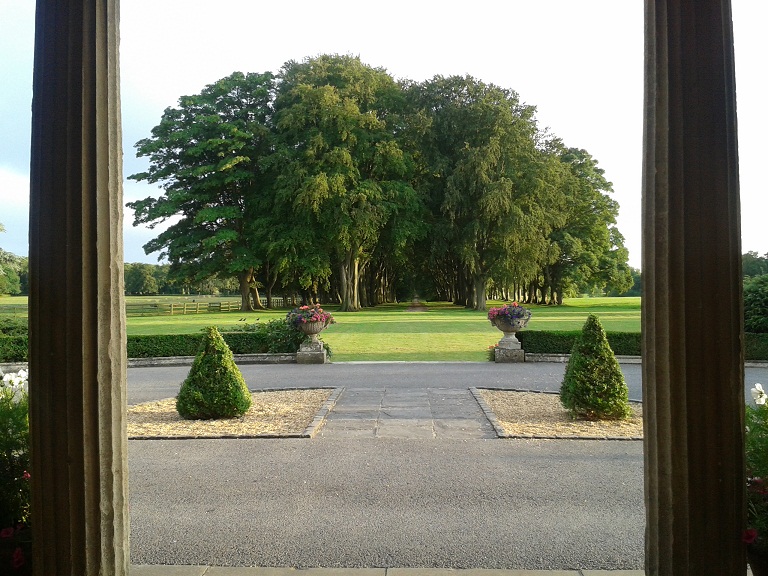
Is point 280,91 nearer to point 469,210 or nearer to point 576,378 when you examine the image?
point 469,210

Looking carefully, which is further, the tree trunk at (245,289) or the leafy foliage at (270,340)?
the tree trunk at (245,289)

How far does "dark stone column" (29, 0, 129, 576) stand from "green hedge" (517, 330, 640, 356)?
42.0 feet

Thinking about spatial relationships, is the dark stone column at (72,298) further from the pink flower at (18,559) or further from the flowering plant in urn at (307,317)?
the flowering plant in urn at (307,317)

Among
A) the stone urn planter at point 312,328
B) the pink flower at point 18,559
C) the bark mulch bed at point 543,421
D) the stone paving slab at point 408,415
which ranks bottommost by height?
the bark mulch bed at point 543,421

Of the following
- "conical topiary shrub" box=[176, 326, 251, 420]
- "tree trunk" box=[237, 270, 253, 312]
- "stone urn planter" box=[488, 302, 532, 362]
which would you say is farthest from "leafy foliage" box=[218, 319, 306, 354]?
"tree trunk" box=[237, 270, 253, 312]

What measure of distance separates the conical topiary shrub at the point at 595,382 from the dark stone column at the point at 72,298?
6.15 m

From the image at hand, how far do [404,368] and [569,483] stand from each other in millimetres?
7650

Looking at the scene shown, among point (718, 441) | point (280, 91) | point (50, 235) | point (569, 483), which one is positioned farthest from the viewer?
point (280, 91)

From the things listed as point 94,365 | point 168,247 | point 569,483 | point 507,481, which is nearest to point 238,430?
point 507,481

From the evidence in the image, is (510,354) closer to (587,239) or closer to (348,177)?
(348,177)

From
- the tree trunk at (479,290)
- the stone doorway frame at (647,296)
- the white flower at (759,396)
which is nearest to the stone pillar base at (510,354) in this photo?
the white flower at (759,396)

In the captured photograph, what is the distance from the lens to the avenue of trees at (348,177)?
31.7m

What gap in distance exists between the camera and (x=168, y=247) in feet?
119

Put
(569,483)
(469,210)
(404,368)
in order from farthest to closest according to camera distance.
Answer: (469,210), (404,368), (569,483)
